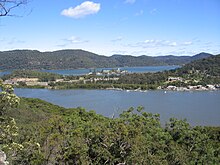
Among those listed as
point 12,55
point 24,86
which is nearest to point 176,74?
point 24,86

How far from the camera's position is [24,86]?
67500 millimetres

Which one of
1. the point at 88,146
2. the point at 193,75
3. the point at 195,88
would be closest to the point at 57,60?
the point at 193,75

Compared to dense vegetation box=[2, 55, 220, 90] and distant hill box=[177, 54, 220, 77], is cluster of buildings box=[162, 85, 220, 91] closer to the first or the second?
dense vegetation box=[2, 55, 220, 90]

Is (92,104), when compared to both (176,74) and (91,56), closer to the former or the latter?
(176,74)

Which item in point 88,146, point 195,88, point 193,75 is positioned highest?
point 88,146

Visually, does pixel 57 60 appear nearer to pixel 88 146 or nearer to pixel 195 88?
pixel 195 88

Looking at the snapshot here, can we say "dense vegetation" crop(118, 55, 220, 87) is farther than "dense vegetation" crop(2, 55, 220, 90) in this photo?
Yes

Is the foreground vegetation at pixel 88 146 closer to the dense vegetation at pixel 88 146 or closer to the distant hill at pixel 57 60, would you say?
the dense vegetation at pixel 88 146

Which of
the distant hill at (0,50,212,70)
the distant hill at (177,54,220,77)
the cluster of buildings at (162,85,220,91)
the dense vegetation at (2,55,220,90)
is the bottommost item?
the cluster of buildings at (162,85,220,91)

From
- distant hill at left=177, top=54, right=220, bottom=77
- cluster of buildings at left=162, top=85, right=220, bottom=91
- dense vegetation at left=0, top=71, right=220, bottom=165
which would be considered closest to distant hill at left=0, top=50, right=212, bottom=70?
distant hill at left=177, top=54, right=220, bottom=77

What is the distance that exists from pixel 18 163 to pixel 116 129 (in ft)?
7.67

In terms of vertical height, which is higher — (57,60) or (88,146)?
(57,60)

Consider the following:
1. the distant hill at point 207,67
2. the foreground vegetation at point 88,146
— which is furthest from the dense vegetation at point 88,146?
the distant hill at point 207,67

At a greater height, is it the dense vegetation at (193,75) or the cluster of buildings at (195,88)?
the dense vegetation at (193,75)
